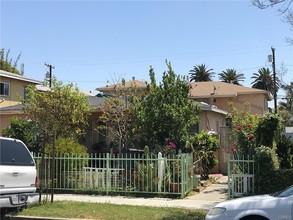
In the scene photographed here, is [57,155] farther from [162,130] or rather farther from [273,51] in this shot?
[273,51]

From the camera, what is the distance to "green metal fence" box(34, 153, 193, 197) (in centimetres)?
1277

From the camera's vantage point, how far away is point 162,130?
15.2 metres

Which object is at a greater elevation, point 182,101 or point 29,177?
point 182,101

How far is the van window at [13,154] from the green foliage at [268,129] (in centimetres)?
681

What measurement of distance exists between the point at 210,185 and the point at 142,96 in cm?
423

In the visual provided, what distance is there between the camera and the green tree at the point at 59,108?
1678 centimetres

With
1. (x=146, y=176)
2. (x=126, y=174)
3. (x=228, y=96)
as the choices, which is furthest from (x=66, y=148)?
(x=228, y=96)

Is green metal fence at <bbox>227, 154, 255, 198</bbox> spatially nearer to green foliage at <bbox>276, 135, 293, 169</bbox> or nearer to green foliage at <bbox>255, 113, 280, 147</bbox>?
green foliage at <bbox>255, 113, 280, 147</bbox>

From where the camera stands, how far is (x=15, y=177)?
9.02m

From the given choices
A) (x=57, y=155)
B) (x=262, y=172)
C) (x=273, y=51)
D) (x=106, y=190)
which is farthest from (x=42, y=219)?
(x=273, y=51)

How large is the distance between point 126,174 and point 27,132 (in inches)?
248

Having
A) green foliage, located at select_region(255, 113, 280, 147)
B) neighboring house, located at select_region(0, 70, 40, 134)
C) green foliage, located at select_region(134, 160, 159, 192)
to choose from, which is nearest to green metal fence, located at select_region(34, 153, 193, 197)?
green foliage, located at select_region(134, 160, 159, 192)

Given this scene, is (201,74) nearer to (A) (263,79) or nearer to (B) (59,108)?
(A) (263,79)

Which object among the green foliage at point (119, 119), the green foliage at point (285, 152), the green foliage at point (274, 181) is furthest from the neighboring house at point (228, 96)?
the green foliage at point (274, 181)
